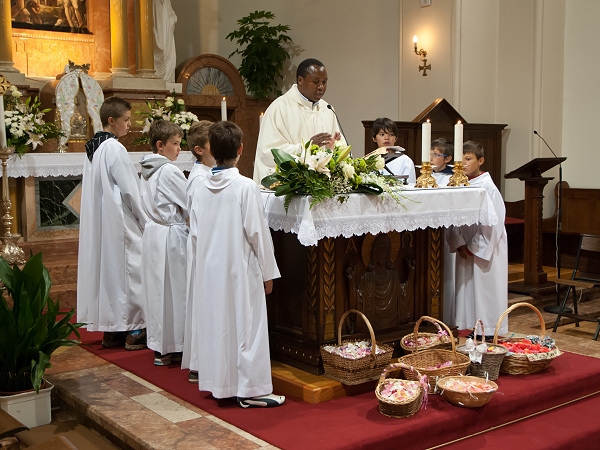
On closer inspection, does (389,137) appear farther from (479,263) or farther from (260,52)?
(260,52)

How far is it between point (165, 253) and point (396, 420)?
1999 millimetres

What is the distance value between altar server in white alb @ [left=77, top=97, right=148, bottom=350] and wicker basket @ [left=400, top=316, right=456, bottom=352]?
2033mm

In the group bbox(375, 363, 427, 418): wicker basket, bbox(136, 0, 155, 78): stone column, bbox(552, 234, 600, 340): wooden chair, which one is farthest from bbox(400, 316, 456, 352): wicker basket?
bbox(136, 0, 155, 78): stone column

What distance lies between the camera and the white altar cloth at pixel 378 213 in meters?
4.29

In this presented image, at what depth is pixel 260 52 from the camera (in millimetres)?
12266

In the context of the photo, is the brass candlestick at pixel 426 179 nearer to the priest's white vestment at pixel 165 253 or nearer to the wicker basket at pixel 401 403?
the wicker basket at pixel 401 403

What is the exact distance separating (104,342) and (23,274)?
142cm

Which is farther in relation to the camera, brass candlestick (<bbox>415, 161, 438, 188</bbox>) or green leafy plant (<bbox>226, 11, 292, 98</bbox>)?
green leafy plant (<bbox>226, 11, 292, 98</bbox>)

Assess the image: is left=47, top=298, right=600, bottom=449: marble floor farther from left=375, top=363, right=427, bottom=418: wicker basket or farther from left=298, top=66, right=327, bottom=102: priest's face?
left=298, top=66, right=327, bottom=102: priest's face

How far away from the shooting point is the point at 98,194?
18.4 feet

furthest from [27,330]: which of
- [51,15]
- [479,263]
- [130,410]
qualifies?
Answer: [51,15]

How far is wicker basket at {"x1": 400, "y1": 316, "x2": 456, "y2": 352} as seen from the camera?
484cm

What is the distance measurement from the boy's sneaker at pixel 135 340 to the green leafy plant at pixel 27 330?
1.19m

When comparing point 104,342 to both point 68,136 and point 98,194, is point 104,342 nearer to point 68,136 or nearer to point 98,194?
point 98,194
